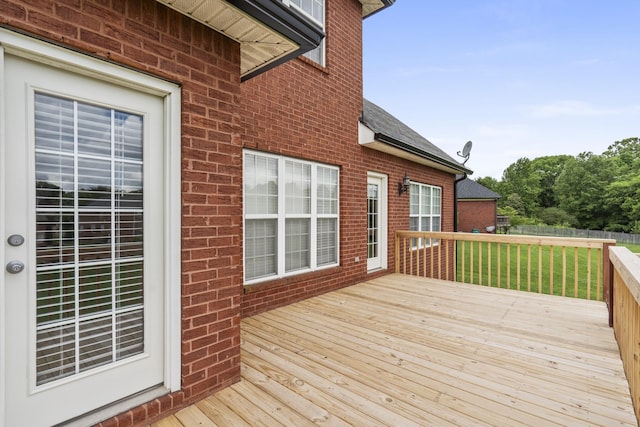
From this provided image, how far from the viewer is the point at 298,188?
4.45 m

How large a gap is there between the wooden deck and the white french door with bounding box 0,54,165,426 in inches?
22.1

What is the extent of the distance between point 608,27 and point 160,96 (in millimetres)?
18252

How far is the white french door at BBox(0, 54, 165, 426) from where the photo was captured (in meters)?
1.43

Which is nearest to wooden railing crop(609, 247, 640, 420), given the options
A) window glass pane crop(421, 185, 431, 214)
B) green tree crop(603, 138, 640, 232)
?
window glass pane crop(421, 185, 431, 214)

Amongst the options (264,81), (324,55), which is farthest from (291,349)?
(324,55)

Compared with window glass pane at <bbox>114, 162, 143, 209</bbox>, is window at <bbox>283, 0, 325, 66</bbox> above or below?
above

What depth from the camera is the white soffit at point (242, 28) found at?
5.92 feet

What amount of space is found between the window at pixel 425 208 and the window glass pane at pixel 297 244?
355 centimetres

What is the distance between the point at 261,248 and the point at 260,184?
2.89 feet

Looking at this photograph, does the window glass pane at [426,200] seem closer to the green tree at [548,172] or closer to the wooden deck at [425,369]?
the wooden deck at [425,369]

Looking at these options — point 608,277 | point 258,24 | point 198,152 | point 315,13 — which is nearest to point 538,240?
point 608,277

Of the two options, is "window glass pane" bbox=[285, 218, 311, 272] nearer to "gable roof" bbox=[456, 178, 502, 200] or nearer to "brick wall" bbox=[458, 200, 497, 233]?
"gable roof" bbox=[456, 178, 502, 200]

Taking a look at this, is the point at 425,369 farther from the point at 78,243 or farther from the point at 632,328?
the point at 78,243

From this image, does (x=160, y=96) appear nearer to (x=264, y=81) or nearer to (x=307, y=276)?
(x=264, y=81)
